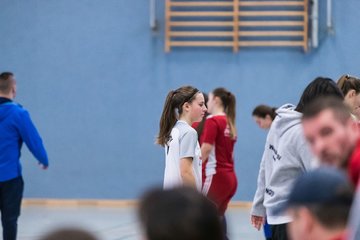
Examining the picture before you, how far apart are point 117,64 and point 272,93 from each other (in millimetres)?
2187

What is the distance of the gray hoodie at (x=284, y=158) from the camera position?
12.8ft

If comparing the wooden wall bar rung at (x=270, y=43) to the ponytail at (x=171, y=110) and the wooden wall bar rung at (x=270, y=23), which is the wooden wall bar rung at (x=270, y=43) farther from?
the ponytail at (x=171, y=110)

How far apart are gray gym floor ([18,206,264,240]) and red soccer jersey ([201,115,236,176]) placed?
3.60 ft

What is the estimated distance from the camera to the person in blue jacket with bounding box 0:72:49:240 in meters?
6.26

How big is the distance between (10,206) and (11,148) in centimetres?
52

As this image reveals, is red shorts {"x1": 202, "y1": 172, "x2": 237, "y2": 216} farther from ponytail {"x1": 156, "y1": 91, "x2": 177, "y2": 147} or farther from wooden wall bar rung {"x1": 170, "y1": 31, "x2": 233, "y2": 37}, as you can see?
wooden wall bar rung {"x1": 170, "y1": 31, "x2": 233, "y2": 37}

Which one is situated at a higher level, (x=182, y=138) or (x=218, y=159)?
(x=182, y=138)

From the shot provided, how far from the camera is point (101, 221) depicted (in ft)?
28.7

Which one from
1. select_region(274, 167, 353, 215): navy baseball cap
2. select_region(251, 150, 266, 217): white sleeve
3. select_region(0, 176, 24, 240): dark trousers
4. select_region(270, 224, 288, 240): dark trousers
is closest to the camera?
select_region(274, 167, 353, 215): navy baseball cap

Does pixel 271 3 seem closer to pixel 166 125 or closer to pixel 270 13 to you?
pixel 270 13

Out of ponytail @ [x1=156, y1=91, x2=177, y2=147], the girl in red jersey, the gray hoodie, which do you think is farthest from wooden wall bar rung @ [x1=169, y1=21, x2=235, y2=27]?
the gray hoodie

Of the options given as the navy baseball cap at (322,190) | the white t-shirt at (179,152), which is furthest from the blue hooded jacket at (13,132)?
the navy baseball cap at (322,190)

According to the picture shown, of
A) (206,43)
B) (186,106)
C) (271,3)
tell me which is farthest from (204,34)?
(186,106)

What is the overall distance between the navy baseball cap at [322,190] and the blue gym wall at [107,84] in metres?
8.50
